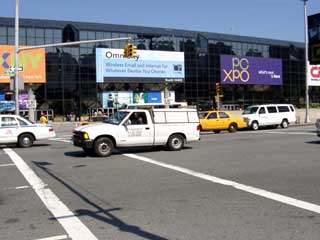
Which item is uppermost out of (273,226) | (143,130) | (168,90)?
(168,90)

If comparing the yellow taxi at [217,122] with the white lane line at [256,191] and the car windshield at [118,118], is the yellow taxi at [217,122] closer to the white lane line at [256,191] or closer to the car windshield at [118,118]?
the car windshield at [118,118]

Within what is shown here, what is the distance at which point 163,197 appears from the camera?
879 centimetres

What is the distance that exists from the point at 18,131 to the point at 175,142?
24.8 feet

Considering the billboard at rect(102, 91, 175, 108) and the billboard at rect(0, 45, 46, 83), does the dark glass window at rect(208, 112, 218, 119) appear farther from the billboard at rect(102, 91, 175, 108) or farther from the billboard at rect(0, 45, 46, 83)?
the billboard at rect(0, 45, 46, 83)

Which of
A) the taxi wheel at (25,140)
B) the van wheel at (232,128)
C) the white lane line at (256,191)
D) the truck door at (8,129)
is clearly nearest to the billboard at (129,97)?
the van wheel at (232,128)

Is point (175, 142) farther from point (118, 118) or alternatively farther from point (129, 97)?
point (129, 97)

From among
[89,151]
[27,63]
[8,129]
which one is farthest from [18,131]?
[27,63]

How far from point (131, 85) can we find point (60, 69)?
951 centimetres

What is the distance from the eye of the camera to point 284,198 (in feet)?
28.2

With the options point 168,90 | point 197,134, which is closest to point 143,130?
point 197,134

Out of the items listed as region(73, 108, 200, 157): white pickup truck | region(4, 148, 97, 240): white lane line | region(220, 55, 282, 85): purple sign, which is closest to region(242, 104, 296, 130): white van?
region(73, 108, 200, 157): white pickup truck

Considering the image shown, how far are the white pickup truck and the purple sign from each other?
53.3 meters

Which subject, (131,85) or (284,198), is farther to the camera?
(131,85)

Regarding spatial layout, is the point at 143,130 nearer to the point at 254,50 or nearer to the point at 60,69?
the point at 60,69
